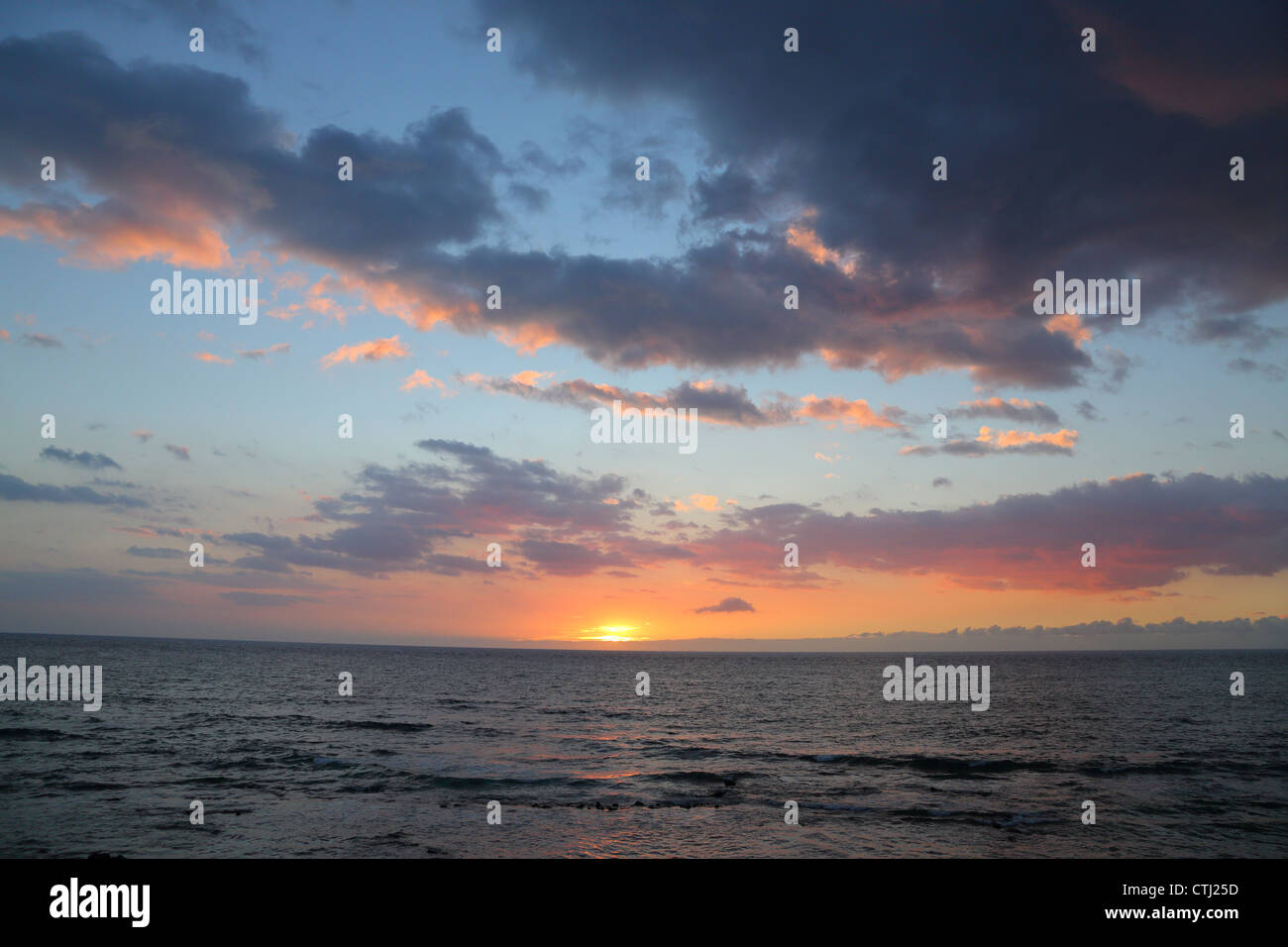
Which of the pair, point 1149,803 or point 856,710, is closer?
point 1149,803

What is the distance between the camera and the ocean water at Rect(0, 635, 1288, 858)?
71.6ft

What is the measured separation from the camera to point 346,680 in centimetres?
8838

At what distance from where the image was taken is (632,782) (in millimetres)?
31297

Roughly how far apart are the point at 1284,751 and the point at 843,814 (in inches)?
1372

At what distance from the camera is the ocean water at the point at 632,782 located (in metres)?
21.8
